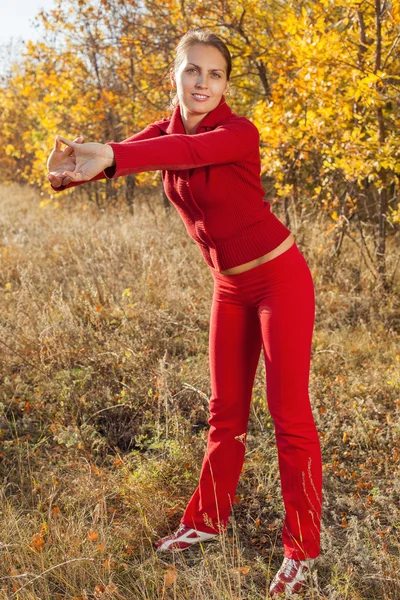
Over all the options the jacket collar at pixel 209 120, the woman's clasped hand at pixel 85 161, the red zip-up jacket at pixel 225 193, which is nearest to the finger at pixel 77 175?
the woman's clasped hand at pixel 85 161

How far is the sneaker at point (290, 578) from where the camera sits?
2.18 m

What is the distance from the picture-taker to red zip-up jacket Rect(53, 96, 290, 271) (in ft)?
6.44

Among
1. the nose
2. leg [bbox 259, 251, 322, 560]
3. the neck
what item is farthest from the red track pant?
the nose

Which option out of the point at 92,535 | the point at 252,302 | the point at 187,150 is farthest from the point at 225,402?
the point at 187,150

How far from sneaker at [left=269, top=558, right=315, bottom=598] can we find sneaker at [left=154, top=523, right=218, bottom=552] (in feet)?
1.18

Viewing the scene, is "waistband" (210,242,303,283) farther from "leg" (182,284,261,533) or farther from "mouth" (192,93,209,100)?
"mouth" (192,93,209,100)

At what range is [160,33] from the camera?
6.94 meters

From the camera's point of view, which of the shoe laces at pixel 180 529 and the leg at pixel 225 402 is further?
the shoe laces at pixel 180 529

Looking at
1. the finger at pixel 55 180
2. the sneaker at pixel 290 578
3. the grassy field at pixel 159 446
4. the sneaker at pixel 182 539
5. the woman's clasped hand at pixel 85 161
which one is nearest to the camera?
the woman's clasped hand at pixel 85 161

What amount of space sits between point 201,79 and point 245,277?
2.32ft

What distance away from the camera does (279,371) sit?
218cm

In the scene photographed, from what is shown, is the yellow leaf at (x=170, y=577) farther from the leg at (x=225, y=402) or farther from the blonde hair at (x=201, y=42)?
the blonde hair at (x=201, y=42)

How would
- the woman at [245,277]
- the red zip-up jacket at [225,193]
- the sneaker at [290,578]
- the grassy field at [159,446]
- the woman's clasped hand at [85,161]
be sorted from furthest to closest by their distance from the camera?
the grassy field at [159,446] → the sneaker at [290,578] → the woman at [245,277] → the red zip-up jacket at [225,193] → the woman's clasped hand at [85,161]

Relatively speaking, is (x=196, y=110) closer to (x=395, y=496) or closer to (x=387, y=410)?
(x=395, y=496)
